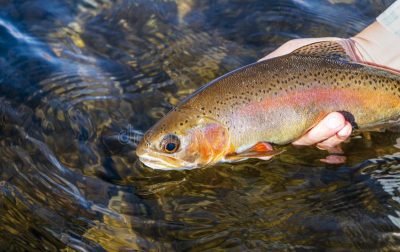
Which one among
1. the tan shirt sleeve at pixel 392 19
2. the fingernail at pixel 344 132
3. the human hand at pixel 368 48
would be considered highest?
the tan shirt sleeve at pixel 392 19

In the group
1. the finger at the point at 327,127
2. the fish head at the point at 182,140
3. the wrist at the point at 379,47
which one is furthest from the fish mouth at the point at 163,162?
the wrist at the point at 379,47

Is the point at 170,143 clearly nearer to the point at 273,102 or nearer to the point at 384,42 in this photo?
the point at 273,102

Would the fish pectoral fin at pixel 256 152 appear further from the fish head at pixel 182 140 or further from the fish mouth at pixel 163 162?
the fish mouth at pixel 163 162

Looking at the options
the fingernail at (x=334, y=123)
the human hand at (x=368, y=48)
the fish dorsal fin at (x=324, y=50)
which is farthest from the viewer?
the human hand at (x=368, y=48)

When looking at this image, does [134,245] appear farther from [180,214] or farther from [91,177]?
[91,177]

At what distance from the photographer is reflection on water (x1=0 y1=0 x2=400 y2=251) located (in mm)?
3373

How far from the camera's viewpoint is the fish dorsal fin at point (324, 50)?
3627mm

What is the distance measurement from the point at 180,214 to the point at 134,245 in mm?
383

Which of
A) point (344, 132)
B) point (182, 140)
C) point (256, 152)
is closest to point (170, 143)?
point (182, 140)

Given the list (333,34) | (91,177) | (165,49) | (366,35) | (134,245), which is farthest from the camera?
(333,34)

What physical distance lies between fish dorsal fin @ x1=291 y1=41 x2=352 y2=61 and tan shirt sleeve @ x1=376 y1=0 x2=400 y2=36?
39.3 inches

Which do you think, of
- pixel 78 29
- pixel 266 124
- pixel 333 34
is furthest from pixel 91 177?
pixel 333 34

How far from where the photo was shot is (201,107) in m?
3.44

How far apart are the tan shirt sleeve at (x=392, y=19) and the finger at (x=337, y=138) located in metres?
1.12
